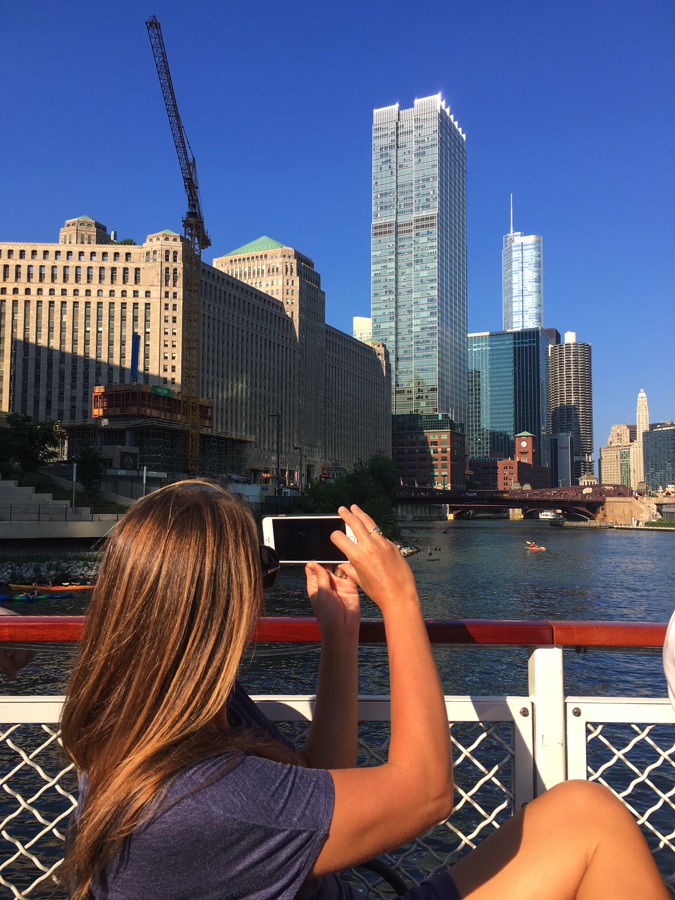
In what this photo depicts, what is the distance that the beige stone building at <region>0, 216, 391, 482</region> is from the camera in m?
97.7

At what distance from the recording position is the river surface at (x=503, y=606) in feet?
46.1

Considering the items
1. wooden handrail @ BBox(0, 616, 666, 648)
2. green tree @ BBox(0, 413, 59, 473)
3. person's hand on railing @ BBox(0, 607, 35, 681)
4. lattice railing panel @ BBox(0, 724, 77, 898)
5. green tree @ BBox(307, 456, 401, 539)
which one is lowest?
lattice railing panel @ BBox(0, 724, 77, 898)

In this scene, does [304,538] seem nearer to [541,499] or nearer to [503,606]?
[503,606]

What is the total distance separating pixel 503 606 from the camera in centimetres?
2733

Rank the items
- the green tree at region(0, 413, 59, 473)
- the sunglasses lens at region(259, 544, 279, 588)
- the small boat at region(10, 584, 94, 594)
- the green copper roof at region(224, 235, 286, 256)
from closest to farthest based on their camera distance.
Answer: the sunglasses lens at region(259, 544, 279, 588), the small boat at region(10, 584, 94, 594), the green tree at region(0, 413, 59, 473), the green copper roof at region(224, 235, 286, 256)

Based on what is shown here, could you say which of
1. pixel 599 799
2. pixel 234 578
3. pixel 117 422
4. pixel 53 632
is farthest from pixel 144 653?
pixel 117 422

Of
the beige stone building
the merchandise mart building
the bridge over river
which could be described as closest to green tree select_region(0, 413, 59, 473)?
the beige stone building

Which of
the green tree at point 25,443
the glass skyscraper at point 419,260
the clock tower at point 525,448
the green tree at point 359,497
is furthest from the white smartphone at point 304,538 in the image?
the clock tower at point 525,448

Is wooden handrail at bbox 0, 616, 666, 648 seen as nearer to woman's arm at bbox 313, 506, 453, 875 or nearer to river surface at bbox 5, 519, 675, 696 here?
river surface at bbox 5, 519, 675, 696

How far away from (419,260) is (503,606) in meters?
169

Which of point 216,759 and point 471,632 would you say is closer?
point 216,759

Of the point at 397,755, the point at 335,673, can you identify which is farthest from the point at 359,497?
the point at 397,755

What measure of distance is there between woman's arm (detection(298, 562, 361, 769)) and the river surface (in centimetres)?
37

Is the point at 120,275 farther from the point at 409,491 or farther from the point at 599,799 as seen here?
the point at 599,799
